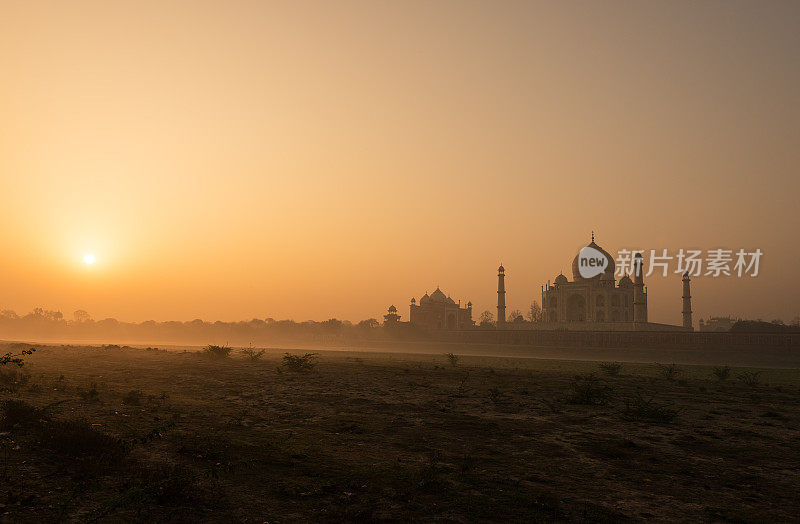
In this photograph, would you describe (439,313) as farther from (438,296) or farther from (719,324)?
(719,324)

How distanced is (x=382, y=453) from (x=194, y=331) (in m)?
Result: 107

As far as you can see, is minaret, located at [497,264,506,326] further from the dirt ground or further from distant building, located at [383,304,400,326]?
the dirt ground

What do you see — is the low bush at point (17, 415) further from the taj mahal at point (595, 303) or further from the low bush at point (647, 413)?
the taj mahal at point (595, 303)

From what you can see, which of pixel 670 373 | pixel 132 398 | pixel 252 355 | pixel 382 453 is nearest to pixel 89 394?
pixel 132 398

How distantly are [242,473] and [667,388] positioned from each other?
60.7 feet

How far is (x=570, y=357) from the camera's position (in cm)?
5612

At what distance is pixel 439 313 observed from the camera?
3627 inches

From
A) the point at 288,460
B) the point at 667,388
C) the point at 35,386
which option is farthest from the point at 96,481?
the point at 667,388

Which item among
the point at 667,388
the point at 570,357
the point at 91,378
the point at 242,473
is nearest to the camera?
the point at 242,473

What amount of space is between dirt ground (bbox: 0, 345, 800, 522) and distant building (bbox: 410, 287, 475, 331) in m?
69.5

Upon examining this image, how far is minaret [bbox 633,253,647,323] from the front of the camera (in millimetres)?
79438

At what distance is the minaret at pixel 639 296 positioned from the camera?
261 ft

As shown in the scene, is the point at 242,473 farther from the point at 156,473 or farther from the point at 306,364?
the point at 306,364

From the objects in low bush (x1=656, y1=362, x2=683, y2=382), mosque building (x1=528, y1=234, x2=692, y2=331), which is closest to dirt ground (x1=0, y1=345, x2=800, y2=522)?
low bush (x1=656, y1=362, x2=683, y2=382)
